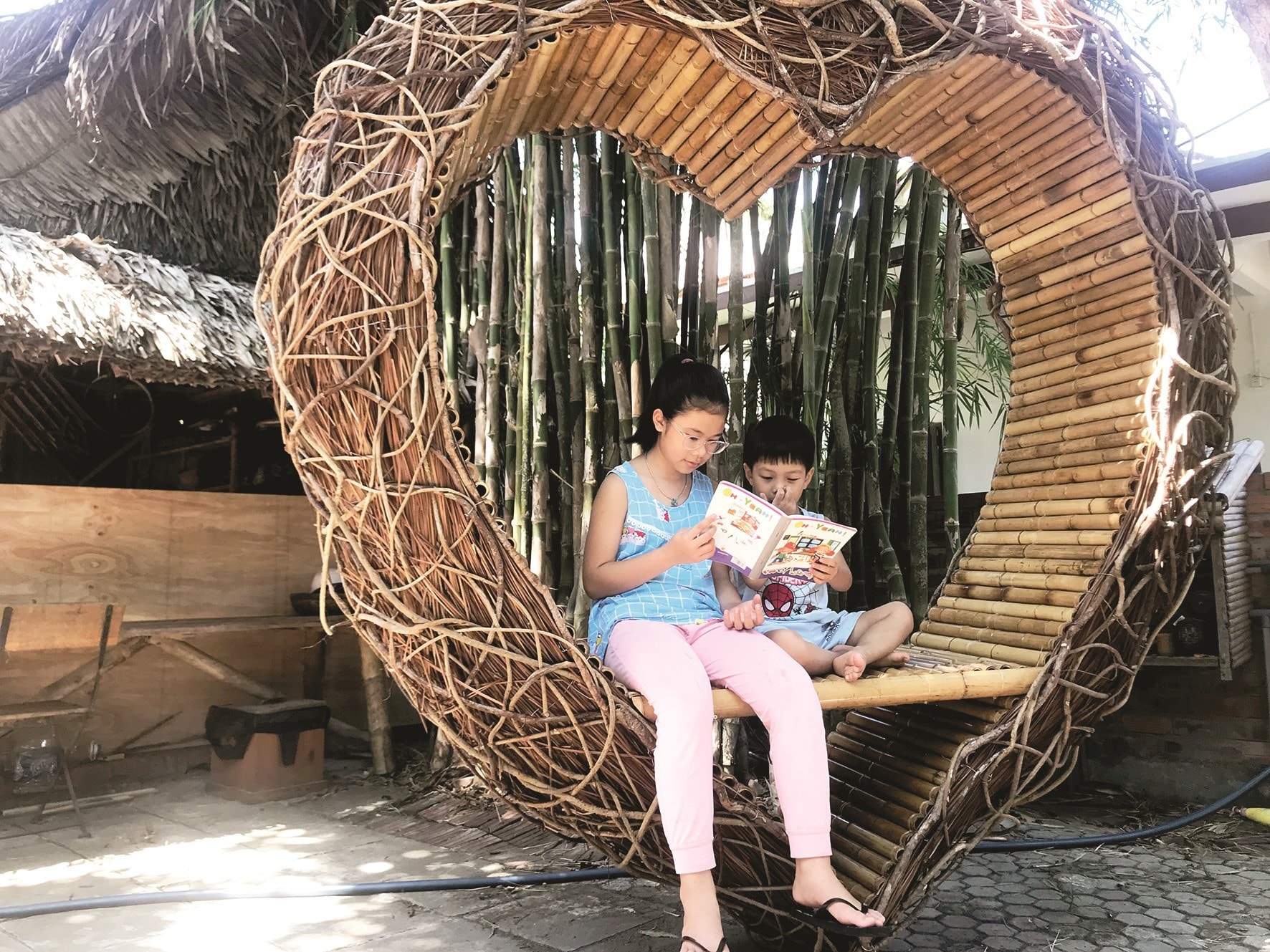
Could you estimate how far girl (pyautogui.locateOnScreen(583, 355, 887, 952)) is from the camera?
1.55 m

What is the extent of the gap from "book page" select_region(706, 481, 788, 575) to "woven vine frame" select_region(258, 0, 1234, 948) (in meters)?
0.40

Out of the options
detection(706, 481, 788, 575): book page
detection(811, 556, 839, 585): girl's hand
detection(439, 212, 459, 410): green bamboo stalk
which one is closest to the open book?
detection(706, 481, 788, 575): book page

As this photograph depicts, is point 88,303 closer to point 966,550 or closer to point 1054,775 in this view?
point 966,550

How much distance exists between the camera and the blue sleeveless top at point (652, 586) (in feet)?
6.27

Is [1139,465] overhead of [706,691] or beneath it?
overhead

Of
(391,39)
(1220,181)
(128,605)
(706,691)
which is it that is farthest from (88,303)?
(1220,181)

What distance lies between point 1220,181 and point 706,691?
116 inches

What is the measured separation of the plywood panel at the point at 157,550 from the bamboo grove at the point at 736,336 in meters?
1.64

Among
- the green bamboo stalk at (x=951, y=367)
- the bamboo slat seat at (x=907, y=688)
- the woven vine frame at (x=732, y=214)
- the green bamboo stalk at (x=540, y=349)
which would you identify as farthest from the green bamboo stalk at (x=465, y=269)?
the bamboo slat seat at (x=907, y=688)

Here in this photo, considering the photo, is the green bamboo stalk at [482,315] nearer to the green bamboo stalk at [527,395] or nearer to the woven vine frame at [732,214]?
the green bamboo stalk at [527,395]

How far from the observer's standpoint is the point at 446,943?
6.61ft

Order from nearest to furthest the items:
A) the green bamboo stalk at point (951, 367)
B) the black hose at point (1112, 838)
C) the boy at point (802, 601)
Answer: the boy at point (802, 601) < the black hose at point (1112, 838) < the green bamboo stalk at point (951, 367)

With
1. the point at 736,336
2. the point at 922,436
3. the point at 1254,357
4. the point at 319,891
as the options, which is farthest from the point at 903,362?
the point at 1254,357

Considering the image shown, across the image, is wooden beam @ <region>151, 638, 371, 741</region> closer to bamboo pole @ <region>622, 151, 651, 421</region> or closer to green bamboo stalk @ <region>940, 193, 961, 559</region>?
bamboo pole @ <region>622, 151, 651, 421</region>
